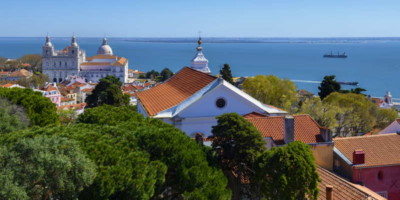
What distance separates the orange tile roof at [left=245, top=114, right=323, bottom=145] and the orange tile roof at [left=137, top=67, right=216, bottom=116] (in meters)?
3.51

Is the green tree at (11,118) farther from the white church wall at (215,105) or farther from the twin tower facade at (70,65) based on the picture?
the twin tower facade at (70,65)

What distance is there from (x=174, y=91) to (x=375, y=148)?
30.6ft

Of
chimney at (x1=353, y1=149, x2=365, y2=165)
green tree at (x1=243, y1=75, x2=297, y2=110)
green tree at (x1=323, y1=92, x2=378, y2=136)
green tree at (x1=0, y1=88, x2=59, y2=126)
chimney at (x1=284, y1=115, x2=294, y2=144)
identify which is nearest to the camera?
chimney at (x1=353, y1=149, x2=365, y2=165)

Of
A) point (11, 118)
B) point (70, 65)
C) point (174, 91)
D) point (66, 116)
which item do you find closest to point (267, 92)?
point (174, 91)

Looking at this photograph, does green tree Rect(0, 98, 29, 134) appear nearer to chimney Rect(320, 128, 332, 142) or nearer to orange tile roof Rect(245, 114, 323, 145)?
orange tile roof Rect(245, 114, 323, 145)

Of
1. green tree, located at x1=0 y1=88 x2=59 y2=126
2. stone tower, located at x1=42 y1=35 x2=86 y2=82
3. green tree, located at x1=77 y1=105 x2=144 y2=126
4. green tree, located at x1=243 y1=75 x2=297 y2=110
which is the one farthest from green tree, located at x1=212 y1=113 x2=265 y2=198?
stone tower, located at x1=42 y1=35 x2=86 y2=82

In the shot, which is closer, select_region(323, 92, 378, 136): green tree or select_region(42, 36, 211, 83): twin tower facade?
select_region(323, 92, 378, 136): green tree

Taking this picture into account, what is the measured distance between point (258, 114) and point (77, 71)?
279 feet

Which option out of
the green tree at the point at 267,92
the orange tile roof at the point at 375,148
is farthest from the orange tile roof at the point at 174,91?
the green tree at the point at 267,92

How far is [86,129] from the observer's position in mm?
11992

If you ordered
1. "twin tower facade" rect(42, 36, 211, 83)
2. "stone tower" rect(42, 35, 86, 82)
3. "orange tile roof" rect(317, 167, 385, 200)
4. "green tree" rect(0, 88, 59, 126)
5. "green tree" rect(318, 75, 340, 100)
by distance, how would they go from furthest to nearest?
"stone tower" rect(42, 35, 86, 82) → "twin tower facade" rect(42, 36, 211, 83) → "green tree" rect(318, 75, 340, 100) → "green tree" rect(0, 88, 59, 126) → "orange tile roof" rect(317, 167, 385, 200)

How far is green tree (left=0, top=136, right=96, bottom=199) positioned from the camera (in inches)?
333

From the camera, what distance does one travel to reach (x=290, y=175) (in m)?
10.9

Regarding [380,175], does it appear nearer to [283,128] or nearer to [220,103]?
[283,128]
